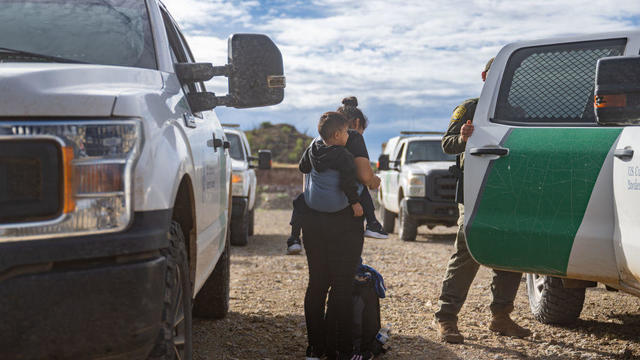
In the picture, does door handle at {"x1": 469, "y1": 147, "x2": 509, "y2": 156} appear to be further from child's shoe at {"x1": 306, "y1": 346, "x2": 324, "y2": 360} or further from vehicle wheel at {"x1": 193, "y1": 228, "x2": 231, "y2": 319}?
vehicle wheel at {"x1": 193, "y1": 228, "x2": 231, "y2": 319}

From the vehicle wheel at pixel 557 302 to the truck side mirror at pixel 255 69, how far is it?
9.88 ft

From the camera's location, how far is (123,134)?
2.31 meters

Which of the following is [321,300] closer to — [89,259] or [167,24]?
[167,24]

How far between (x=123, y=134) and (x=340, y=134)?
2.06 m

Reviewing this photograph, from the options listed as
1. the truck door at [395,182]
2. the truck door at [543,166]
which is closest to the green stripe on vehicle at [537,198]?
the truck door at [543,166]

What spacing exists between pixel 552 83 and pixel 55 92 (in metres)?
2.88

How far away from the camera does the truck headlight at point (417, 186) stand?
12.9 m

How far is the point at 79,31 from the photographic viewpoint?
129 inches

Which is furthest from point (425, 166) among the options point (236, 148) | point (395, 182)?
point (236, 148)

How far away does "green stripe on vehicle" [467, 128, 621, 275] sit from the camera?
12.1 ft

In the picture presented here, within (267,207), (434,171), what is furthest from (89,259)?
(267,207)

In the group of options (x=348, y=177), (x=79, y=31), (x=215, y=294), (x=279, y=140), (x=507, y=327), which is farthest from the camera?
(x=279, y=140)

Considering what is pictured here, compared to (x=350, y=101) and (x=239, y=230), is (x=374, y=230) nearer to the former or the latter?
(x=350, y=101)

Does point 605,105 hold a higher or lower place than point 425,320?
higher
